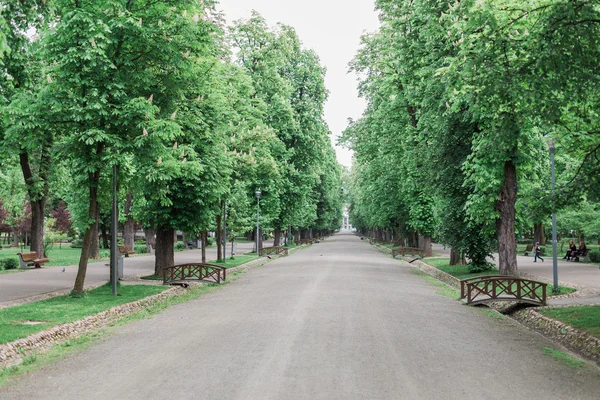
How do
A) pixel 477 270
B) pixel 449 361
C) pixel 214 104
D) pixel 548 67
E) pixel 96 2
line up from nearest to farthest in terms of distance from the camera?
1. pixel 449 361
2. pixel 548 67
3. pixel 96 2
4. pixel 214 104
5. pixel 477 270

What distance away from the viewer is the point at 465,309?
50.7 feet

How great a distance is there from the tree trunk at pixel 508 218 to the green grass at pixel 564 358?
11.1 m

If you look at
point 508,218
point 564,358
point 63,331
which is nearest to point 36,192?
point 63,331

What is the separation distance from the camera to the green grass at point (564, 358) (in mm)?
8992

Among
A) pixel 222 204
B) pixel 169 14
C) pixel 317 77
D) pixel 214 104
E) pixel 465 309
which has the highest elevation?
pixel 317 77

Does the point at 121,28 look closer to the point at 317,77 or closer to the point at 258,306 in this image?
the point at 258,306

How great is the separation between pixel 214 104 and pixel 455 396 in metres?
15.0

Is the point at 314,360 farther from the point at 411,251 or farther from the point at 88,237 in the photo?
the point at 411,251

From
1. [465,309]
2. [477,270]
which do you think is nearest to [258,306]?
[465,309]

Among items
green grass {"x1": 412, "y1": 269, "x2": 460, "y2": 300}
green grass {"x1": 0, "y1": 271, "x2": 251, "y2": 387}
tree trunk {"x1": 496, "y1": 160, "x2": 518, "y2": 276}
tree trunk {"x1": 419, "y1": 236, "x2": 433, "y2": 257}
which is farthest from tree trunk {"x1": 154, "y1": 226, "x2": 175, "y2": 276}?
tree trunk {"x1": 419, "y1": 236, "x2": 433, "y2": 257}

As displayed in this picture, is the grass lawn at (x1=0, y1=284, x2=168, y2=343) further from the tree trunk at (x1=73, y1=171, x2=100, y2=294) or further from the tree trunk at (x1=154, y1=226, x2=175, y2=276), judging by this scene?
the tree trunk at (x1=154, y1=226, x2=175, y2=276)

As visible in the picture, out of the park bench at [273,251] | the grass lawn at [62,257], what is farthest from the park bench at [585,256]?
the grass lawn at [62,257]

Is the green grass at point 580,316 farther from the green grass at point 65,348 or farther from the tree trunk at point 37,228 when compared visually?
the tree trunk at point 37,228

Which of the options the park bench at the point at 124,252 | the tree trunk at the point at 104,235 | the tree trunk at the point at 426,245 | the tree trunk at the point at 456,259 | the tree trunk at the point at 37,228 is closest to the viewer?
the tree trunk at the point at 456,259
